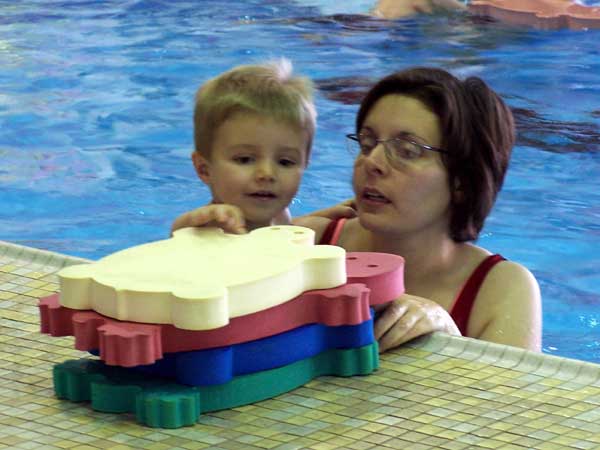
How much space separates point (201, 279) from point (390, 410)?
12.7 inches

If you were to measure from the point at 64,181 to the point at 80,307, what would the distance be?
406cm

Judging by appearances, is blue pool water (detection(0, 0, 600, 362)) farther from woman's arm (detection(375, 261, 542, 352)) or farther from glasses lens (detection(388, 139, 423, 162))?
glasses lens (detection(388, 139, 423, 162))

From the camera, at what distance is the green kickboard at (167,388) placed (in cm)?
163

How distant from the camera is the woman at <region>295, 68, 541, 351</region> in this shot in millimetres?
2592

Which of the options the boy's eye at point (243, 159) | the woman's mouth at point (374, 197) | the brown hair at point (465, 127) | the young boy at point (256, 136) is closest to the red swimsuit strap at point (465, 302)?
the brown hair at point (465, 127)

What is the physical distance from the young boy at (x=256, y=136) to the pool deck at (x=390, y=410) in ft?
2.77

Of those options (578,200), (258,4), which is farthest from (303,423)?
(258,4)

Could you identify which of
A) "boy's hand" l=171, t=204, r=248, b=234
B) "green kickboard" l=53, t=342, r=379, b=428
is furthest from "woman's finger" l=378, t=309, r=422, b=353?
"boy's hand" l=171, t=204, r=248, b=234

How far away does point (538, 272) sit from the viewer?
4734mm

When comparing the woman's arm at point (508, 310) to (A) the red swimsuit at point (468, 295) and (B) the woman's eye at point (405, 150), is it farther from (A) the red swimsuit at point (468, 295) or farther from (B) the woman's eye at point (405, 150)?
(B) the woman's eye at point (405, 150)

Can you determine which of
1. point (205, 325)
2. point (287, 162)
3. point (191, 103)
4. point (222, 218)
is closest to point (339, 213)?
point (287, 162)

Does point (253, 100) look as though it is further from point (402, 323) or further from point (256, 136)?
point (402, 323)

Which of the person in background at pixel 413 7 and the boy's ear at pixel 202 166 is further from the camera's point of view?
the person in background at pixel 413 7

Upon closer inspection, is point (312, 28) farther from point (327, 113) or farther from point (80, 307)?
point (80, 307)
